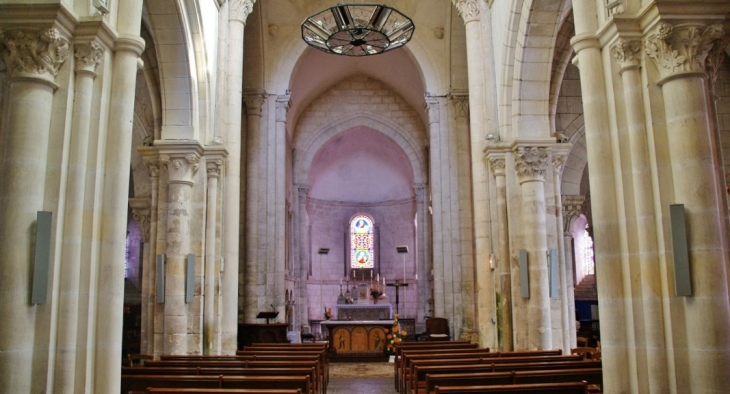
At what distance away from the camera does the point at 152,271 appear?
1332cm

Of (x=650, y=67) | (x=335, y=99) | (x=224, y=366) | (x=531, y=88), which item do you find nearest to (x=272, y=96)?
(x=335, y=99)

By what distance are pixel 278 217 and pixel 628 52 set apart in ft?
46.2

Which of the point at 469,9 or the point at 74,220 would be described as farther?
the point at 469,9

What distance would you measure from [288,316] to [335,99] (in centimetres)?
916

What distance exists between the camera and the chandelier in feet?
36.9

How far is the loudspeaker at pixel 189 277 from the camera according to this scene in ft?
39.8

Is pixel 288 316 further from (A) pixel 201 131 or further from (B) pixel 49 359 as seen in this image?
(B) pixel 49 359

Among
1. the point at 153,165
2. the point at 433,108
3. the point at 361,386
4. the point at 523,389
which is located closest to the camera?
the point at 523,389

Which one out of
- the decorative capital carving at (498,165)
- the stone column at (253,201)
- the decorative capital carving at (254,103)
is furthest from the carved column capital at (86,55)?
the decorative capital carving at (254,103)

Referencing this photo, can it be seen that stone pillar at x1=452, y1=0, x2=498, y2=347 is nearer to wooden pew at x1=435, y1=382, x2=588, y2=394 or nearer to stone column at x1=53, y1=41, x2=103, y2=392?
wooden pew at x1=435, y1=382, x2=588, y2=394

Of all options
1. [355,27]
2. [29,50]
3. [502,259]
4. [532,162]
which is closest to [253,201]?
[502,259]

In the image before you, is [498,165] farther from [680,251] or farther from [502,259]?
[680,251]

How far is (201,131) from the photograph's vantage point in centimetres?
1294

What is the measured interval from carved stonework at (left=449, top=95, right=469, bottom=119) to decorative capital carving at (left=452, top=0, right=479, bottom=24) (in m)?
5.49
